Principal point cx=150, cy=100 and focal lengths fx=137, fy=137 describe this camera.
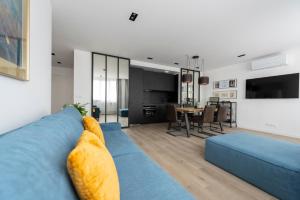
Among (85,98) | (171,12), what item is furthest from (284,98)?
(85,98)

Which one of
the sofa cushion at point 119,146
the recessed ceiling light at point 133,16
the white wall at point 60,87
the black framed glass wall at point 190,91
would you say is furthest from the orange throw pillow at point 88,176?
the white wall at point 60,87

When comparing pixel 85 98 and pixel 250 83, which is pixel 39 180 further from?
pixel 250 83

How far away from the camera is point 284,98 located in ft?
13.2

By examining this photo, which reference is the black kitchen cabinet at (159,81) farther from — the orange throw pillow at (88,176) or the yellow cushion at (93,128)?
the orange throw pillow at (88,176)

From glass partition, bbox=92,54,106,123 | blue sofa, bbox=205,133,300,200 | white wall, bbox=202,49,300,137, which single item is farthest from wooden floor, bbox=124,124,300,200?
white wall, bbox=202,49,300,137

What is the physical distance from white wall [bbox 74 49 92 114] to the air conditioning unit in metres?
5.40

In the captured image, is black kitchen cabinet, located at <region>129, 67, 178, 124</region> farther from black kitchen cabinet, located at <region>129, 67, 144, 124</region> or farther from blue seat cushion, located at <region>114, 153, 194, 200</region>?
blue seat cushion, located at <region>114, 153, 194, 200</region>

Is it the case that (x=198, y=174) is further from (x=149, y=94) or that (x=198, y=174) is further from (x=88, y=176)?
(x=149, y=94)

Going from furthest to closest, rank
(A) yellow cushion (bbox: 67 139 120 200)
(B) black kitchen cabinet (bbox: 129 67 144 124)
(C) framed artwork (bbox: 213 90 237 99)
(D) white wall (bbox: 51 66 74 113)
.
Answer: (D) white wall (bbox: 51 66 74 113)
(C) framed artwork (bbox: 213 90 237 99)
(B) black kitchen cabinet (bbox: 129 67 144 124)
(A) yellow cushion (bbox: 67 139 120 200)

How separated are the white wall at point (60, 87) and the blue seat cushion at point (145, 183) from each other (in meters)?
5.86

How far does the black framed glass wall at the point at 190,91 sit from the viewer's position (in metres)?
6.30

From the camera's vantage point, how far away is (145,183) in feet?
3.10

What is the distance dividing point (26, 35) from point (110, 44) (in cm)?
270

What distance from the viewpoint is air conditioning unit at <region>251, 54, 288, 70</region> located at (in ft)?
13.1
